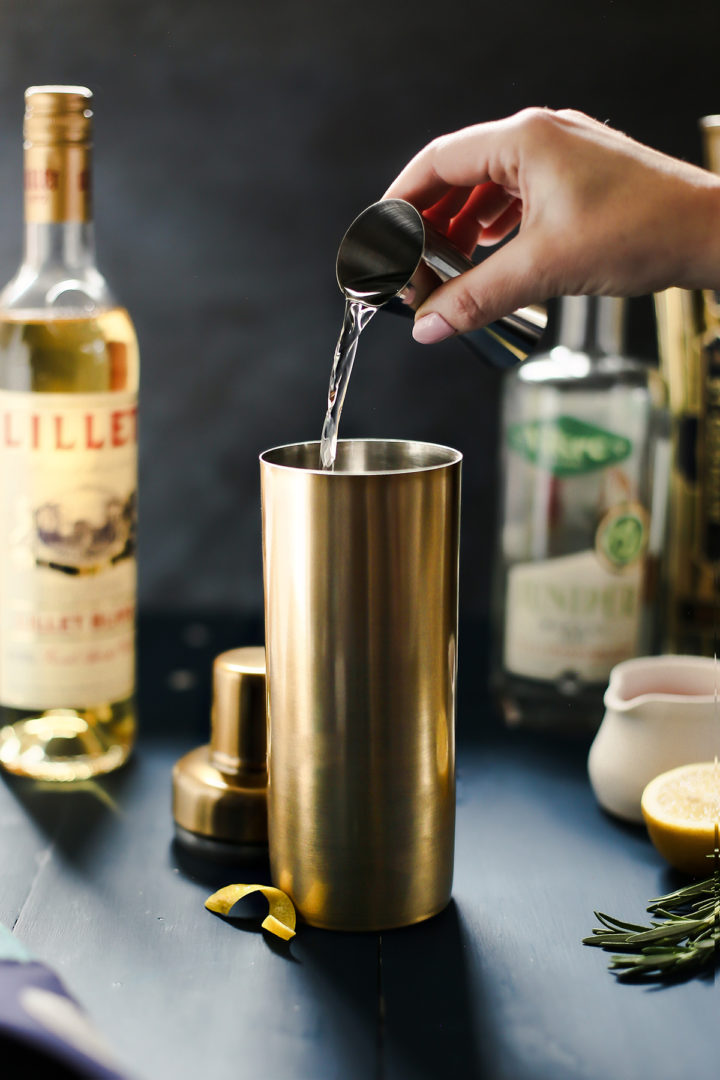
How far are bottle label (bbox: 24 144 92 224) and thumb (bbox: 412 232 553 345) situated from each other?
0.97ft

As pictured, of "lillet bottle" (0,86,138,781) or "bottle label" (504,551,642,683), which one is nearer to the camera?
"lillet bottle" (0,86,138,781)

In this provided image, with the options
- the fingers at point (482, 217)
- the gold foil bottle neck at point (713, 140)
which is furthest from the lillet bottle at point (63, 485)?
the gold foil bottle neck at point (713, 140)

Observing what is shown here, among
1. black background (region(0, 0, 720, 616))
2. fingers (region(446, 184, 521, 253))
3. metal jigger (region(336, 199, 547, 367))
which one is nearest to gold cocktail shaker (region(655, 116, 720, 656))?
black background (region(0, 0, 720, 616))

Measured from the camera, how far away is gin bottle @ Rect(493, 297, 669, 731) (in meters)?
0.95

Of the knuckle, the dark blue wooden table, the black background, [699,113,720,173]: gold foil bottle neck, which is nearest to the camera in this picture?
the dark blue wooden table

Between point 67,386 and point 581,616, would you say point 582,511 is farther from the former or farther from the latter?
point 67,386

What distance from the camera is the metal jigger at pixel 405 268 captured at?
25.4 inches

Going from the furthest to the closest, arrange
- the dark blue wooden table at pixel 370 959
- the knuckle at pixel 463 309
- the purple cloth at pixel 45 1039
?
the knuckle at pixel 463 309, the dark blue wooden table at pixel 370 959, the purple cloth at pixel 45 1039

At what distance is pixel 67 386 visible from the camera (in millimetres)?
835

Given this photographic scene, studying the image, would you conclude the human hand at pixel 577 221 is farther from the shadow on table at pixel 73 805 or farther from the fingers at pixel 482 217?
the shadow on table at pixel 73 805

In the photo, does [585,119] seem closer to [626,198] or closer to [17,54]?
[626,198]

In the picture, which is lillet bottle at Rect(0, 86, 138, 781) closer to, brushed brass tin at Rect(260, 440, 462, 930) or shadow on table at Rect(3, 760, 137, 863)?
shadow on table at Rect(3, 760, 137, 863)

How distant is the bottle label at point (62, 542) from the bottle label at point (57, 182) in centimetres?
13

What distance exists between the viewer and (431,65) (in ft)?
3.51
